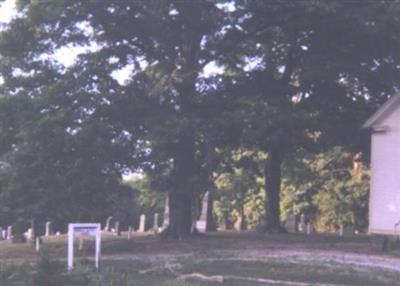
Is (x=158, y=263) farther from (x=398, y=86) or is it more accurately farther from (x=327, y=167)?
(x=327, y=167)

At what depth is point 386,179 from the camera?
28.0 metres

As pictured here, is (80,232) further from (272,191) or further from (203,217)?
(203,217)

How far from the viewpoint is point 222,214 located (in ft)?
175

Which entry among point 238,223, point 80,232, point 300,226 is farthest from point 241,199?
point 80,232

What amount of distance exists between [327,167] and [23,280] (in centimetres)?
3417

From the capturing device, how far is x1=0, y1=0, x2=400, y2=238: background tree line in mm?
23859

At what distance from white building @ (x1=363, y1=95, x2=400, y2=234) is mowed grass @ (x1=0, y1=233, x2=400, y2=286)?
1.66 m

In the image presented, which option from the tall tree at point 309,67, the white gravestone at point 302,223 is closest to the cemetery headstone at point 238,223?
the white gravestone at point 302,223

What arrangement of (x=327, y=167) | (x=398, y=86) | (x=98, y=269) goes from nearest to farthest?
(x=98, y=269) < (x=398, y=86) < (x=327, y=167)

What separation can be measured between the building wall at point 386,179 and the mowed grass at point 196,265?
5.43ft

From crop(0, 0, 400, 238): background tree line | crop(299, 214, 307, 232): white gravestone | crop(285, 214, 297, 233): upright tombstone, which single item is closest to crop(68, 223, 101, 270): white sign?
crop(0, 0, 400, 238): background tree line

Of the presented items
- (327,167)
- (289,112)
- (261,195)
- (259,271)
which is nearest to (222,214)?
(261,195)

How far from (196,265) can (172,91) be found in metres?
8.04

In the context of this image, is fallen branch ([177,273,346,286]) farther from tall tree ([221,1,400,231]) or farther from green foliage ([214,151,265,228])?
green foliage ([214,151,265,228])
